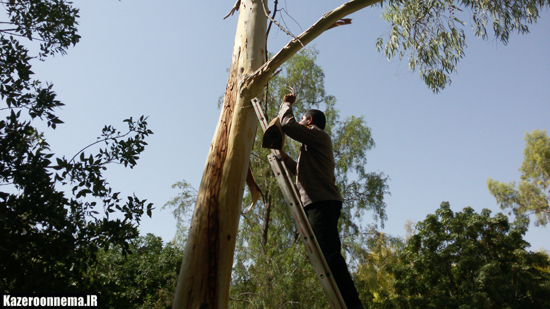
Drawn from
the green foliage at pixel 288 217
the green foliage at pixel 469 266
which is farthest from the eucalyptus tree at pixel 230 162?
the green foliage at pixel 469 266

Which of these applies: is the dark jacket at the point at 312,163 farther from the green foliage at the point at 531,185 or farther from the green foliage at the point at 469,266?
the green foliage at the point at 531,185

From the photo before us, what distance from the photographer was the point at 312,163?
278 cm

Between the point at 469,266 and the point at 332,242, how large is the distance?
11989 mm

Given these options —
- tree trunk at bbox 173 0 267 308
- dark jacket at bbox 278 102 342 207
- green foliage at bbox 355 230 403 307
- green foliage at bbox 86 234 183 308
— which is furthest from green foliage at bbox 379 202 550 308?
tree trunk at bbox 173 0 267 308

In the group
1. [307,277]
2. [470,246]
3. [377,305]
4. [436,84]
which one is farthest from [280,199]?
[470,246]

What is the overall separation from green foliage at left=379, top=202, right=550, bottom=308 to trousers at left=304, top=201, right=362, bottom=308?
10644mm

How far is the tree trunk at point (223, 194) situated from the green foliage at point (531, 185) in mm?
23210

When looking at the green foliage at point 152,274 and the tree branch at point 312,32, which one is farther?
the green foliage at point 152,274

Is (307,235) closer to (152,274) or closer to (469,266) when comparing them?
(152,274)

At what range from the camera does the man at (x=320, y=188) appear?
2.33 meters

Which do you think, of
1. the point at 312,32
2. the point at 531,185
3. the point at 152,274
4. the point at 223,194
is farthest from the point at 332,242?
the point at 531,185

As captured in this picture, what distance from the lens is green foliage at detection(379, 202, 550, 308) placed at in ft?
38.1

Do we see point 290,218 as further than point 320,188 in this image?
Yes

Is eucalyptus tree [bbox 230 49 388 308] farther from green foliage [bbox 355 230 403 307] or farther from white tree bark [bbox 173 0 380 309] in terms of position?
white tree bark [bbox 173 0 380 309]
